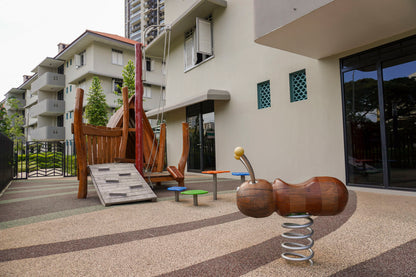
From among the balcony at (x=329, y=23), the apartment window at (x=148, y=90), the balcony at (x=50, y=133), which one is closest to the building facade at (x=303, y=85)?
the balcony at (x=329, y=23)

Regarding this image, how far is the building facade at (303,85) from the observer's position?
5.53 meters

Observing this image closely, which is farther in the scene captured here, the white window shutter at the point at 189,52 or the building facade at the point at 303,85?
the white window shutter at the point at 189,52

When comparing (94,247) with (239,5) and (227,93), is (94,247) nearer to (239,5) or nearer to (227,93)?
(227,93)

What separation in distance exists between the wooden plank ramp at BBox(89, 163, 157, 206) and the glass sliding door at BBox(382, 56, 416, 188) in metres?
5.31

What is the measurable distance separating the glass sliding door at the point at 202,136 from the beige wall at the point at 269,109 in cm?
47

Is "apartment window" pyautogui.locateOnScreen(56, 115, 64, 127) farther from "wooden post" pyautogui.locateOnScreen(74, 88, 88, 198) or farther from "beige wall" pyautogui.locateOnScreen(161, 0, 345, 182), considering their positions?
"wooden post" pyautogui.locateOnScreen(74, 88, 88, 198)

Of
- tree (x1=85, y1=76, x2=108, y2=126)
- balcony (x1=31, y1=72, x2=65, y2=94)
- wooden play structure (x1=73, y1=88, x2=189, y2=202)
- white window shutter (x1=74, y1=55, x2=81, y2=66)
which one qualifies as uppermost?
white window shutter (x1=74, y1=55, x2=81, y2=66)

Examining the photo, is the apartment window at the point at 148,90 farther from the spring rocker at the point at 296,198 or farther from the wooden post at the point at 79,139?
the spring rocker at the point at 296,198

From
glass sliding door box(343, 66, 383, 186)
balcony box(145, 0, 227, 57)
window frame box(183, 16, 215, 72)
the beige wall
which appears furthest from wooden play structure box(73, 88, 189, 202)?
balcony box(145, 0, 227, 57)

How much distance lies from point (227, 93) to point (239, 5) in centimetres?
Answer: 322

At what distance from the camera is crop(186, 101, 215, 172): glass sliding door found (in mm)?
11406

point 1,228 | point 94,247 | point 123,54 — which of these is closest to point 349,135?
point 94,247

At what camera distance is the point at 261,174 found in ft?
29.0

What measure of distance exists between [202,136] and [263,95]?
3.79m
